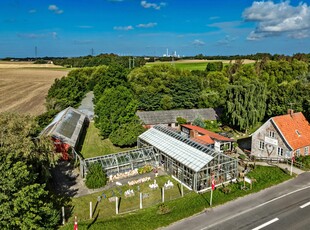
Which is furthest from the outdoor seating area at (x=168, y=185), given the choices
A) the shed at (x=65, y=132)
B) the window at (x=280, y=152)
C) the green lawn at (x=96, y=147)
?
the window at (x=280, y=152)

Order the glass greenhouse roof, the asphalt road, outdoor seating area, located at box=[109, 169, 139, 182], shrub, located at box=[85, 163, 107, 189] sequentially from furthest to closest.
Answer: outdoor seating area, located at box=[109, 169, 139, 182], shrub, located at box=[85, 163, 107, 189], the glass greenhouse roof, the asphalt road

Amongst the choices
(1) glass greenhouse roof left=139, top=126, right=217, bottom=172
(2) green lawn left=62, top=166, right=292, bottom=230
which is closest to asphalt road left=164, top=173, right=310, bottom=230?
(2) green lawn left=62, top=166, right=292, bottom=230

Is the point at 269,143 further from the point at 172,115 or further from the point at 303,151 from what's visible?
the point at 172,115

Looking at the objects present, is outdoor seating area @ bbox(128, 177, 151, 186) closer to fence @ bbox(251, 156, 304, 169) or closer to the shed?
the shed

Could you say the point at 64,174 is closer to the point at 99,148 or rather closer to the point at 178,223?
the point at 99,148

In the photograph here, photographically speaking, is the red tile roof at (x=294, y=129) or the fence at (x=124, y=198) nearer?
the fence at (x=124, y=198)

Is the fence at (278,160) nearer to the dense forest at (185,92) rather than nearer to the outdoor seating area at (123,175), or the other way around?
the dense forest at (185,92)
